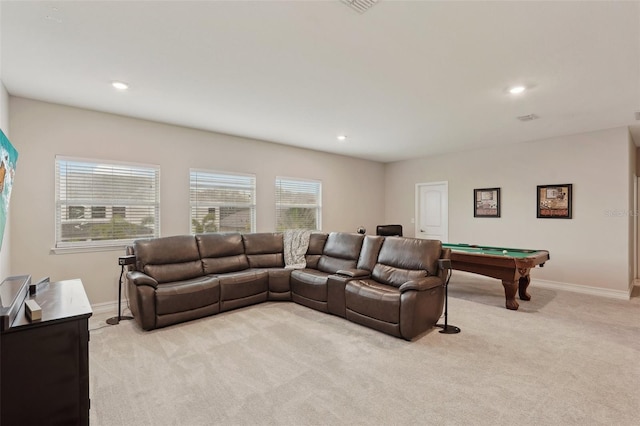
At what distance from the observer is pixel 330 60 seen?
278cm

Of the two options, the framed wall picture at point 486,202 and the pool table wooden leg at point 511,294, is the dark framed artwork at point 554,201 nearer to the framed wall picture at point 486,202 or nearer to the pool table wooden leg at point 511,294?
the framed wall picture at point 486,202

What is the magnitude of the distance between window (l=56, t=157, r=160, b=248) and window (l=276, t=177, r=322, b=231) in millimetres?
2268

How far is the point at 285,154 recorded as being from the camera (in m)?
6.27

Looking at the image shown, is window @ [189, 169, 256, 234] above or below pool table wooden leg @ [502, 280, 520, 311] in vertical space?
above

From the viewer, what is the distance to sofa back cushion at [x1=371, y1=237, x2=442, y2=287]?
11.9ft

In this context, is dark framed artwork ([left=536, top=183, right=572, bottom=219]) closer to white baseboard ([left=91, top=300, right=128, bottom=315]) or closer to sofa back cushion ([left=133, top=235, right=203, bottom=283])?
sofa back cushion ([left=133, top=235, right=203, bottom=283])

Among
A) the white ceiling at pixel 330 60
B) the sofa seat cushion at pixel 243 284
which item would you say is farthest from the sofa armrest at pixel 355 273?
the white ceiling at pixel 330 60

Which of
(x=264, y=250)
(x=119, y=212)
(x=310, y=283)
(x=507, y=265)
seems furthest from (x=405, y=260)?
(x=119, y=212)

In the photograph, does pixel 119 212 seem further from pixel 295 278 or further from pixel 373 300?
pixel 373 300

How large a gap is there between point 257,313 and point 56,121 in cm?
351

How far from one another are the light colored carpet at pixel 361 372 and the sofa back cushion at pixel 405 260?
68 centimetres

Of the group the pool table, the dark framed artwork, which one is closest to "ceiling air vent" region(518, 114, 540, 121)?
the dark framed artwork

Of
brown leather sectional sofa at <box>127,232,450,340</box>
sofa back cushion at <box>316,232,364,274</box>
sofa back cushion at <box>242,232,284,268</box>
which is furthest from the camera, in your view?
sofa back cushion at <box>242,232,284,268</box>

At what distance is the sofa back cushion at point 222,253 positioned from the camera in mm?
4531
